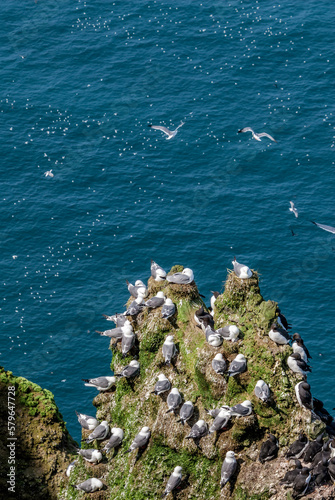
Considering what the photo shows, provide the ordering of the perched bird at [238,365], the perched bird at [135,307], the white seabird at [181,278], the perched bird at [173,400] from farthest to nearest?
the perched bird at [135,307], the white seabird at [181,278], the perched bird at [173,400], the perched bird at [238,365]

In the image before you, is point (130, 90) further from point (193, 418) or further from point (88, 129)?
point (193, 418)

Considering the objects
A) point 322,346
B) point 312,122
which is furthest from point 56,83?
point 322,346

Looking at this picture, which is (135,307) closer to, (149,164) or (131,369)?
(131,369)

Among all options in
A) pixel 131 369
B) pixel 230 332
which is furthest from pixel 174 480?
pixel 230 332

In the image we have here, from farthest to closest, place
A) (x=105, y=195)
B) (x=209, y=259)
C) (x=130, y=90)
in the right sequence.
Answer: (x=130, y=90) < (x=105, y=195) < (x=209, y=259)

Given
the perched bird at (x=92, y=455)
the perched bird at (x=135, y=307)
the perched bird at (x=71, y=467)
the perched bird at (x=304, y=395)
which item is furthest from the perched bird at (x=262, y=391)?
the perched bird at (x=71, y=467)

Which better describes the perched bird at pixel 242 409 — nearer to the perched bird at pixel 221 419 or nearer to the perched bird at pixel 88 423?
the perched bird at pixel 221 419
